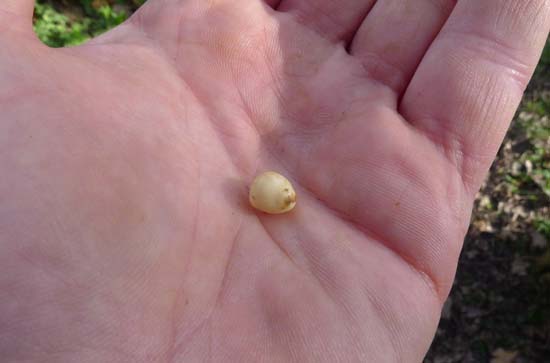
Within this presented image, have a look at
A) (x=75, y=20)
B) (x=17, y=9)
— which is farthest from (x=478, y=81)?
(x=75, y=20)

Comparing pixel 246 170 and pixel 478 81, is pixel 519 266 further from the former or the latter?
pixel 246 170

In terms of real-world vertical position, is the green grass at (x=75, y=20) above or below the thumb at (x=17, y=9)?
below

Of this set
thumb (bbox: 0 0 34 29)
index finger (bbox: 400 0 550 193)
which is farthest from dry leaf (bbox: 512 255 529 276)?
thumb (bbox: 0 0 34 29)

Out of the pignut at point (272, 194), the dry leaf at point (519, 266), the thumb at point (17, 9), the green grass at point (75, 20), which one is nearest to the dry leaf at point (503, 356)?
the dry leaf at point (519, 266)

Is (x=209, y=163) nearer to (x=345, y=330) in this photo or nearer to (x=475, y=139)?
(x=345, y=330)

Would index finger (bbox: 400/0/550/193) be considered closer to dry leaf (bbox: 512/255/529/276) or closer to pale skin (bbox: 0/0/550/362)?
pale skin (bbox: 0/0/550/362)

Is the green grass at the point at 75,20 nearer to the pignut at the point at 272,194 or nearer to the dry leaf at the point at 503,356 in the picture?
the pignut at the point at 272,194

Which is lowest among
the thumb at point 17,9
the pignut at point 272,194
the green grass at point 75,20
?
the green grass at point 75,20
